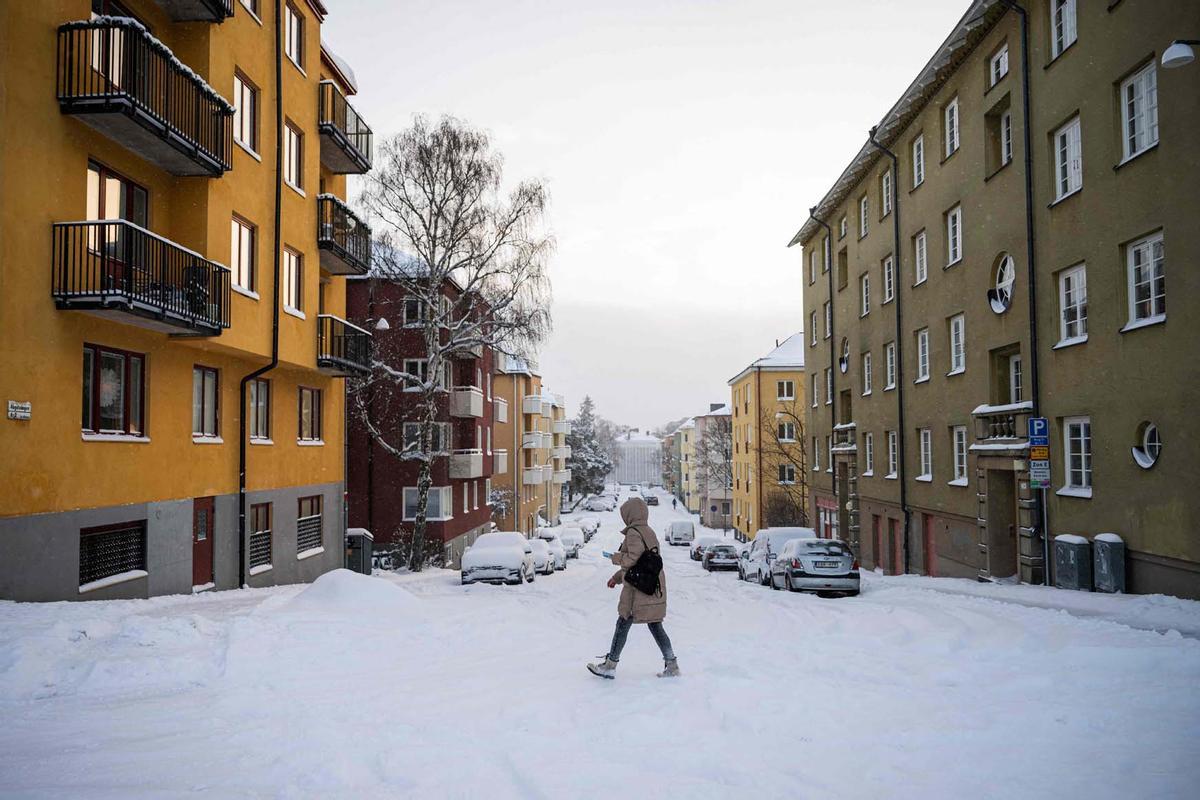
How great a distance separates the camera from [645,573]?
7.82 meters

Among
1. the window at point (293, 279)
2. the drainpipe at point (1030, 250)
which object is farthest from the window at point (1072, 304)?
the window at point (293, 279)

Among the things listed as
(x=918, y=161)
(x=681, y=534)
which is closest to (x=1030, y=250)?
(x=918, y=161)

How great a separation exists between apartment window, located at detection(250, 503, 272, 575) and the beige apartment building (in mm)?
16263

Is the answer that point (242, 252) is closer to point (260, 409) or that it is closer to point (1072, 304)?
point (260, 409)

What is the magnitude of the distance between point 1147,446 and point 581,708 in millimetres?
11102

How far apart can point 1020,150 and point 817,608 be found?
1086 centimetres

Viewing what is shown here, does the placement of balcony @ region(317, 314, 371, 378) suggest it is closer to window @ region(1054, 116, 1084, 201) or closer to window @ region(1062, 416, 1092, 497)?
window @ region(1062, 416, 1092, 497)

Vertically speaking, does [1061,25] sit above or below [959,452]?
above

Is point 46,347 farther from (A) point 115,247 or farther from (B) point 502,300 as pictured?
(B) point 502,300

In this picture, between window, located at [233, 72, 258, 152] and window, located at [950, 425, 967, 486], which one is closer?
window, located at [233, 72, 258, 152]

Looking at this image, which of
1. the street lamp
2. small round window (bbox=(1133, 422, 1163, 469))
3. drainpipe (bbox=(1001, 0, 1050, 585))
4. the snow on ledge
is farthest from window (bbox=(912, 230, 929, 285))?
the snow on ledge

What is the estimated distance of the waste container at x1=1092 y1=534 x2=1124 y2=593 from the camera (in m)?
13.4

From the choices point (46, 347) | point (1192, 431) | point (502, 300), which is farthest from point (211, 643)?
point (502, 300)

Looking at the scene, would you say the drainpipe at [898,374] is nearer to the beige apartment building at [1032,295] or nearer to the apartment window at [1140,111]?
the beige apartment building at [1032,295]
